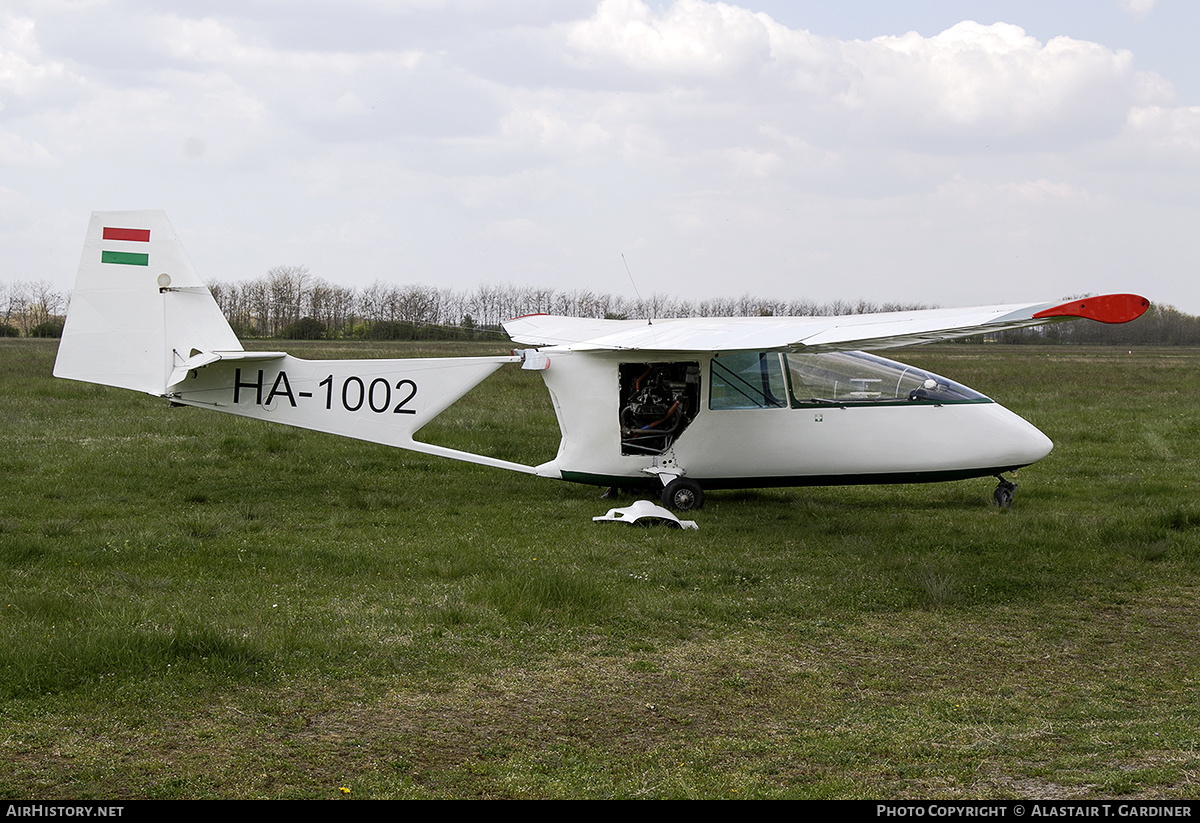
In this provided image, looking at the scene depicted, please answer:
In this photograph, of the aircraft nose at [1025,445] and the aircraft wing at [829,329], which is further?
the aircraft nose at [1025,445]

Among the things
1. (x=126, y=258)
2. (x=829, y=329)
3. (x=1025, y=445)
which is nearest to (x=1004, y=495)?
(x=1025, y=445)

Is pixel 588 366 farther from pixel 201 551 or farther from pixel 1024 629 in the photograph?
pixel 1024 629

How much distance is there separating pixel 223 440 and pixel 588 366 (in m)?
7.06

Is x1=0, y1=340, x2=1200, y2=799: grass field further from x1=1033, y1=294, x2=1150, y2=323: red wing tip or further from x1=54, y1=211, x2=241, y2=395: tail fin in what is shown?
x1=1033, y1=294, x2=1150, y2=323: red wing tip

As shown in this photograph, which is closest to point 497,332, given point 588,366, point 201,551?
point 588,366

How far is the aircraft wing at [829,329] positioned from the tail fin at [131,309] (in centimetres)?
442

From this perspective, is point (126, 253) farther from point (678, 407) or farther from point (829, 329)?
point (829, 329)

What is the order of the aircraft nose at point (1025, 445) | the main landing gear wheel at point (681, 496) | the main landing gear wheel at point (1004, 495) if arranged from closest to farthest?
the main landing gear wheel at point (681, 496)
the aircraft nose at point (1025, 445)
the main landing gear wheel at point (1004, 495)

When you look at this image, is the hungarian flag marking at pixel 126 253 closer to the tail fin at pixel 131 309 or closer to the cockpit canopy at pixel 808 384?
the tail fin at pixel 131 309

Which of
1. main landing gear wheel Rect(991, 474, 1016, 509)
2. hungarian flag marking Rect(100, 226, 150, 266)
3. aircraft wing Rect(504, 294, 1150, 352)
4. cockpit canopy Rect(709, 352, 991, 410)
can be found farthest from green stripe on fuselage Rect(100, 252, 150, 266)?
main landing gear wheel Rect(991, 474, 1016, 509)

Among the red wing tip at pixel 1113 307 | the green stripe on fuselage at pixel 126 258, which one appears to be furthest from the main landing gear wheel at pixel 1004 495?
the green stripe on fuselage at pixel 126 258

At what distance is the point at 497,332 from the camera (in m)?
14.8

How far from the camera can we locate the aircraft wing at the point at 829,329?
7289mm

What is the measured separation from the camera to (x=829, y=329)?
9984mm
